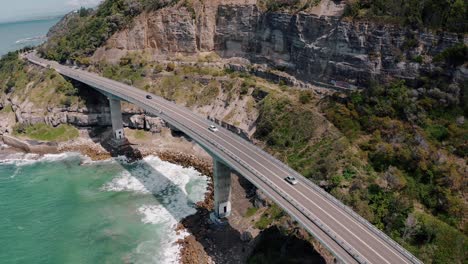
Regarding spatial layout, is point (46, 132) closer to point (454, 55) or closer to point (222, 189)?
point (222, 189)

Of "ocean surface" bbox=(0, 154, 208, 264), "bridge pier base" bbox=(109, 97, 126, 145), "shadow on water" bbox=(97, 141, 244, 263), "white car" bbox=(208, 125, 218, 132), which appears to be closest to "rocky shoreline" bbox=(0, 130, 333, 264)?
"shadow on water" bbox=(97, 141, 244, 263)

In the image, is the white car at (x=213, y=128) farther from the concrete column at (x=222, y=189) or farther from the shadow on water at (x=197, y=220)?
the shadow on water at (x=197, y=220)

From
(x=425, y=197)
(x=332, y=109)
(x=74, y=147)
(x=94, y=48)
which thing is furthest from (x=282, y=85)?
(x=94, y=48)

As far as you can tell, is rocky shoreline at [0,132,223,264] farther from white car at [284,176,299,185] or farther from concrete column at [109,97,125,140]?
white car at [284,176,299,185]

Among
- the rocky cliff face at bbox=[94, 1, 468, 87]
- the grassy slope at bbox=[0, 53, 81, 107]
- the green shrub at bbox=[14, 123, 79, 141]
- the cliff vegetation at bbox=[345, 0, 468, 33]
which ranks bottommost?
the green shrub at bbox=[14, 123, 79, 141]

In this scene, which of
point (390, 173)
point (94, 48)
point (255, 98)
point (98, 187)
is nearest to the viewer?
point (390, 173)

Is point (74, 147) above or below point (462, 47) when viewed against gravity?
below

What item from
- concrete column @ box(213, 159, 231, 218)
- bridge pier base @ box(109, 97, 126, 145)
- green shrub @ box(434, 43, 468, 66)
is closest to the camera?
concrete column @ box(213, 159, 231, 218)

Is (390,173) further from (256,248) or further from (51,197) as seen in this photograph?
(51,197)
